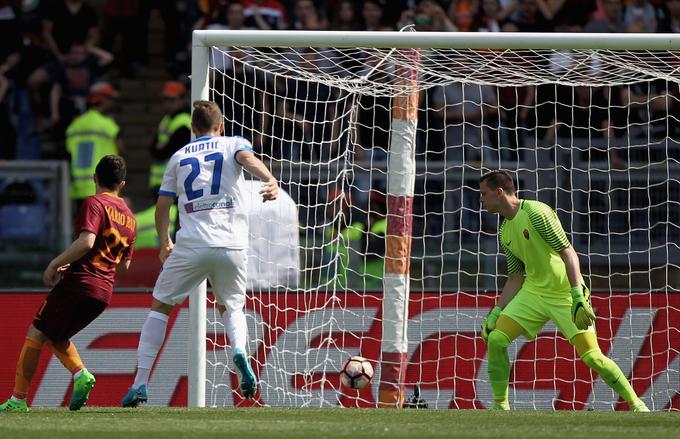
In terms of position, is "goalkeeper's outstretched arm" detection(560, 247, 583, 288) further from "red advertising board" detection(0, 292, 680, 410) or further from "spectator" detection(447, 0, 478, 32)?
"spectator" detection(447, 0, 478, 32)

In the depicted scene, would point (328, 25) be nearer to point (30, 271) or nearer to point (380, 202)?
point (380, 202)

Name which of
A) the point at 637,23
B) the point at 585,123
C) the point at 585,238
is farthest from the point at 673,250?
the point at 637,23

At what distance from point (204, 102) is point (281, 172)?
2.86 metres

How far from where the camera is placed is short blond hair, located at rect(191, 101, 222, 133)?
846 cm

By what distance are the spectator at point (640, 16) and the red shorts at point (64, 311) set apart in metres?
9.08

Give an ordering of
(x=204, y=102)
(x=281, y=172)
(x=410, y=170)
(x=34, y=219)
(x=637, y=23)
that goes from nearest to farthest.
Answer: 1. (x=204, y=102)
2. (x=410, y=170)
3. (x=281, y=172)
4. (x=34, y=219)
5. (x=637, y=23)

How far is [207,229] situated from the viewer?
8266 mm

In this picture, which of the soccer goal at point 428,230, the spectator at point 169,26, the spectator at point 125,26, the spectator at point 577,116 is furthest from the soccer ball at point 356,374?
the spectator at point 125,26

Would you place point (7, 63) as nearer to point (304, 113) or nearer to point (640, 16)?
point (304, 113)

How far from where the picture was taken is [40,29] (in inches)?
634

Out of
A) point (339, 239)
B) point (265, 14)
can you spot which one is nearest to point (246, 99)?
point (339, 239)

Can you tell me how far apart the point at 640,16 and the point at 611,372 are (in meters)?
7.42

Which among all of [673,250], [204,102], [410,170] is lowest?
[673,250]

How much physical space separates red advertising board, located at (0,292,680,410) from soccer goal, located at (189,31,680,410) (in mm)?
15
